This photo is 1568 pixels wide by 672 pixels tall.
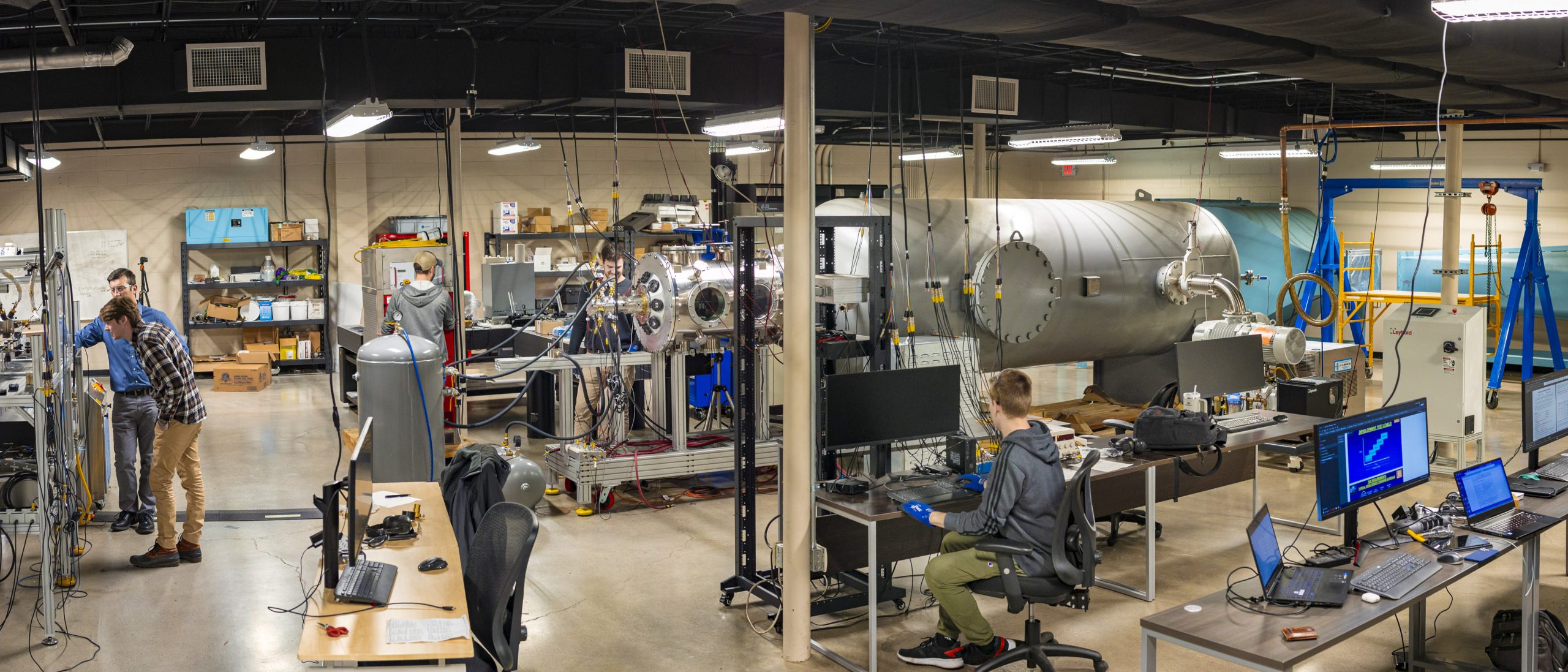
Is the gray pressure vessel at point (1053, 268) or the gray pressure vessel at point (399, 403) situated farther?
the gray pressure vessel at point (1053, 268)

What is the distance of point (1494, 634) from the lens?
4.50 meters

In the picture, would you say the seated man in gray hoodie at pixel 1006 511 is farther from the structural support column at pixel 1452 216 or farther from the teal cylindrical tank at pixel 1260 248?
the teal cylindrical tank at pixel 1260 248

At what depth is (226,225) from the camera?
1336 cm

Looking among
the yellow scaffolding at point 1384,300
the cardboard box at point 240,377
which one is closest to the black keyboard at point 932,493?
the yellow scaffolding at point 1384,300

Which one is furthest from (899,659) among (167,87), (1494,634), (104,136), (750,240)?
(104,136)

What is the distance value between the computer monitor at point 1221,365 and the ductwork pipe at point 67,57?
651 cm

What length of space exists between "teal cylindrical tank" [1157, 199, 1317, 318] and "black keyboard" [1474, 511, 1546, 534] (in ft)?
30.3

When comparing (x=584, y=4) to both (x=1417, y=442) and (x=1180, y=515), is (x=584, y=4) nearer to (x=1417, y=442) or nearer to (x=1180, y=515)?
(x=1180, y=515)

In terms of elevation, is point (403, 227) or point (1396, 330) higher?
point (403, 227)

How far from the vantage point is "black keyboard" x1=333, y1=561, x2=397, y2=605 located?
3.44 m

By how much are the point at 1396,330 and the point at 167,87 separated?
9.30m

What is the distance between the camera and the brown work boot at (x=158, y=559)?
19.6 feet

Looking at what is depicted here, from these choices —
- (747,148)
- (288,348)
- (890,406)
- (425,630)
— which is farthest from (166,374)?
(288,348)

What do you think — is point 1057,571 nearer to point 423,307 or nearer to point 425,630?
point 425,630
